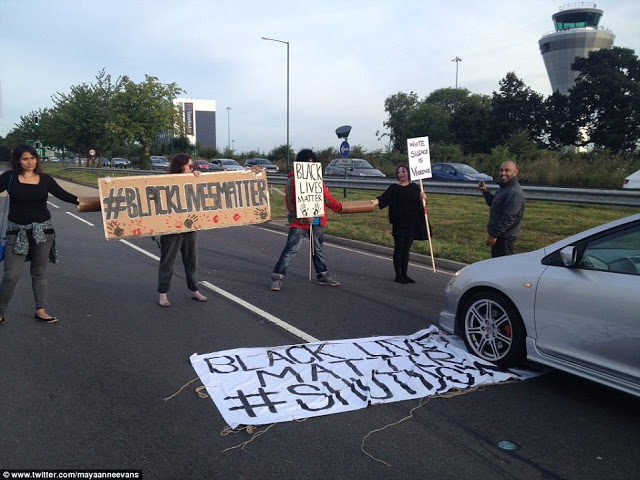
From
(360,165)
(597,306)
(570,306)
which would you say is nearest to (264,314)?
(570,306)

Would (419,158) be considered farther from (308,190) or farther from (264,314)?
(264,314)

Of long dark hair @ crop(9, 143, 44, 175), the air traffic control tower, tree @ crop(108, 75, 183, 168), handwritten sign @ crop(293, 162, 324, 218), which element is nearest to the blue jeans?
handwritten sign @ crop(293, 162, 324, 218)

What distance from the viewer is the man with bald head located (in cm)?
672

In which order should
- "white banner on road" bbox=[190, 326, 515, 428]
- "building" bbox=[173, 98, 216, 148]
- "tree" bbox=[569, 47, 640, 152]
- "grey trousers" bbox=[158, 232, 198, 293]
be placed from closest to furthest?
"white banner on road" bbox=[190, 326, 515, 428]
"grey trousers" bbox=[158, 232, 198, 293]
"tree" bbox=[569, 47, 640, 152]
"building" bbox=[173, 98, 216, 148]

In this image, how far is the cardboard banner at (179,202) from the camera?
6223 mm

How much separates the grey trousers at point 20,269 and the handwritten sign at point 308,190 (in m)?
3.26

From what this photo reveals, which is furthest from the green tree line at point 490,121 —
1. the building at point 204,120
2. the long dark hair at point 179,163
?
the building at point 204,120

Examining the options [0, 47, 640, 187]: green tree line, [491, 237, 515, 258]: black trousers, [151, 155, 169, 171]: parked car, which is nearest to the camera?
[491, 237, 515, 258]: black trousers

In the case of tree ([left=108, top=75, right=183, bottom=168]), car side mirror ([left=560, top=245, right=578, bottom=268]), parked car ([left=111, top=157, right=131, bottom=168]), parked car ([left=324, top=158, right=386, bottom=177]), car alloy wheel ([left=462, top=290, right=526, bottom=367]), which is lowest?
car alloy wheel ([left=462, top=290, right=526, bottom=367])

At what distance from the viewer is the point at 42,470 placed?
3.10 metres

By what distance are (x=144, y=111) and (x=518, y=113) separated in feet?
115

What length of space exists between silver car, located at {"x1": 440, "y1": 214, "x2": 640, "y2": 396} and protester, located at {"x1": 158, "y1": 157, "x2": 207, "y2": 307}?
3481 millimetres

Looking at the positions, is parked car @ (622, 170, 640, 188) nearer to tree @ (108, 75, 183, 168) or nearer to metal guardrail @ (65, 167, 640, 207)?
metal guardrail @ (65, 167, 640, 207)

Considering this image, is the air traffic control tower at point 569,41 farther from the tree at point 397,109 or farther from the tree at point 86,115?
the tree at point 86,115
